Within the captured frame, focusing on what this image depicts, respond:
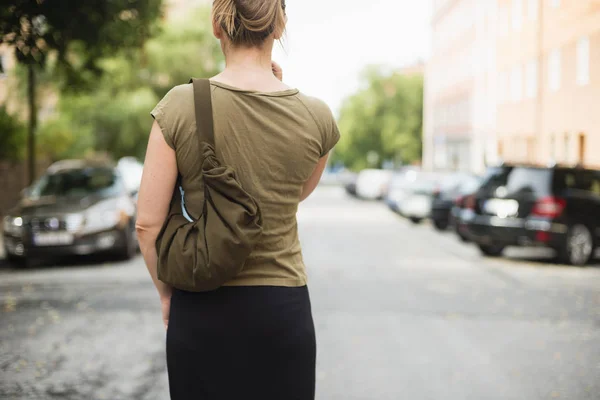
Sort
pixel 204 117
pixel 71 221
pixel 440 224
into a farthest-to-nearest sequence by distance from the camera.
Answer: pixel 440 224, pixel 71 221, pixel 204 117

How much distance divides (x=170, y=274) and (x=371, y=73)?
3238 inches

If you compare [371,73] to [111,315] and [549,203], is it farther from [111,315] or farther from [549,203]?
[111,315]

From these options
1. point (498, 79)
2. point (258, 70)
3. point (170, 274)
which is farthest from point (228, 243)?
point (498, 79)

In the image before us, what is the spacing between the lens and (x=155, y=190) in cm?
215

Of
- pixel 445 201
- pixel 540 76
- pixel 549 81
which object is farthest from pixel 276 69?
pixel 540 76

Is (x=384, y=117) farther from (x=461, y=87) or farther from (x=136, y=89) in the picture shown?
(x=136, y=89)

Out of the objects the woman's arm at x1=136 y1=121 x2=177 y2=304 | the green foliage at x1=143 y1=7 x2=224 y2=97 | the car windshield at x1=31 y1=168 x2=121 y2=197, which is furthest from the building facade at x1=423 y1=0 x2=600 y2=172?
the woman's arm at x1=136 y1=121 x2=177 y2=304

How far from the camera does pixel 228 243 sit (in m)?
2.06

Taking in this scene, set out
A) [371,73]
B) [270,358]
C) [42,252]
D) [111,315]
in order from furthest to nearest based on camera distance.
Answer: [371,73]
[42,252]
[111,315]
[270,358]

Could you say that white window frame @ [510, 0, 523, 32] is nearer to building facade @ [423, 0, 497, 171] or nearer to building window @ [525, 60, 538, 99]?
building window @ [525, 60, 538, 99]

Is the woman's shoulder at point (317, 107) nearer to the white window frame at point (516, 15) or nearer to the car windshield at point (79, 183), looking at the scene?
the car windshield at point (79, 183)

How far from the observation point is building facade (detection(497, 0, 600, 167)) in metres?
29.2

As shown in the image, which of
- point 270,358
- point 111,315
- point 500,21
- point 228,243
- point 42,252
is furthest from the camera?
point 500,21

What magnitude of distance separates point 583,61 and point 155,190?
99.5ft
